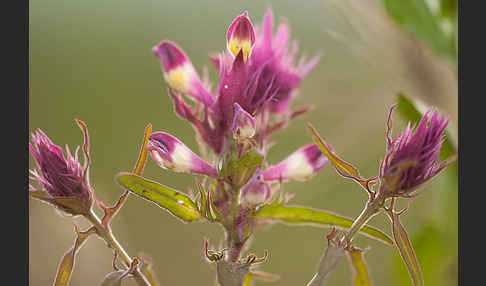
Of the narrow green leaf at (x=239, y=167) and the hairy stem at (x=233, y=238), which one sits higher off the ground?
the narrow green leaf at (x=239, y=167)

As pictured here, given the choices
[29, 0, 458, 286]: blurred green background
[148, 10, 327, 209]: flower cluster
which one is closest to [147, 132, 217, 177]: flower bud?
[148, 10, 327, 209]: flower cluster

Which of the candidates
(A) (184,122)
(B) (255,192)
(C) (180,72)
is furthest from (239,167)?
(A) (184,122)

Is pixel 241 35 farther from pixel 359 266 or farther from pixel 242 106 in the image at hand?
pixel 359 266

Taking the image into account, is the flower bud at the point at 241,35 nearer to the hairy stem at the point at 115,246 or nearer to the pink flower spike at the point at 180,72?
the pink flower spike at the point at 180,72

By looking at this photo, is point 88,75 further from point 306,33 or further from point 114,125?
point 306,33

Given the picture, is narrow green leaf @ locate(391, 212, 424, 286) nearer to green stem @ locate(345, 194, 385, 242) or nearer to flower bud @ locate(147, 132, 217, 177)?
green stem @ locate(345, 194, 385, 242)

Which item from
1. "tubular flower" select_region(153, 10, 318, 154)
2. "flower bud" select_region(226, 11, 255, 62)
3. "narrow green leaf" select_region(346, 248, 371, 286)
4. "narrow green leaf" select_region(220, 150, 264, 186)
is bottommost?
"narrow green leaf" select_region(346, 248, 371, 286)

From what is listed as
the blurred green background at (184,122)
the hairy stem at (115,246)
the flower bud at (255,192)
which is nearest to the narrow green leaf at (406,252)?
the flower bud at (255,192)
